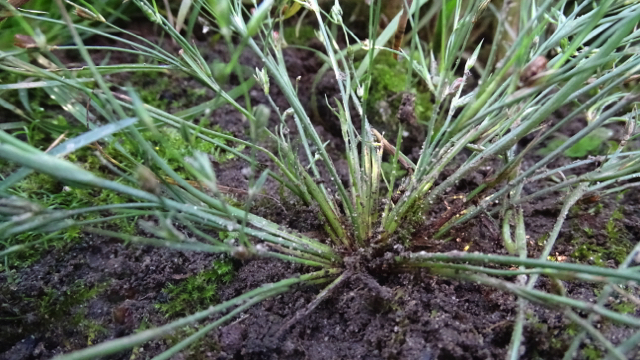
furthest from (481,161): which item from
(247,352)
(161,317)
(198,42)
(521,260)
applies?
(198,42)

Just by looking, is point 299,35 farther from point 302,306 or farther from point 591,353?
point 591,353

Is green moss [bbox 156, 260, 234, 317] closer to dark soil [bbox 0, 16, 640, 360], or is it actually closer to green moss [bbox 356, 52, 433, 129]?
dark soil [bbox 0, 16, 640, 360]

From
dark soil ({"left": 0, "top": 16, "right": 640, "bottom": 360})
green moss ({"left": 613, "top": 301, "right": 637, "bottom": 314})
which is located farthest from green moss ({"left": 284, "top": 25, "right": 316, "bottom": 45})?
green moss ({"left": 613, "top": 301, "right": 637, "bottom": 314})

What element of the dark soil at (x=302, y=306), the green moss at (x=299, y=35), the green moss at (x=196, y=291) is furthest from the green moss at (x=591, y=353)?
the green moss at (x=299, y=35)

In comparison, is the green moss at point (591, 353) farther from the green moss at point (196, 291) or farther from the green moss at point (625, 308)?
the green moss at point (196, 291)

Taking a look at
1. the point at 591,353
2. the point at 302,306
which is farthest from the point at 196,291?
the point at 591,353

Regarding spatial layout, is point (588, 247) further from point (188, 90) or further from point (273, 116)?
point (188, 90)

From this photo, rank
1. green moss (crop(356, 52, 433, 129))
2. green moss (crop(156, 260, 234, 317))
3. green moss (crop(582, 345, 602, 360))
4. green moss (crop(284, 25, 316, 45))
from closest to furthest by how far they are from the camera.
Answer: green moss (crop(582, 345, 602, 360)) → green moss (crop(156, 260, 234, 317)) → green moss (crop(356, 52, 433, 129)) → green moss (crop(284, 25, 316, 45))
